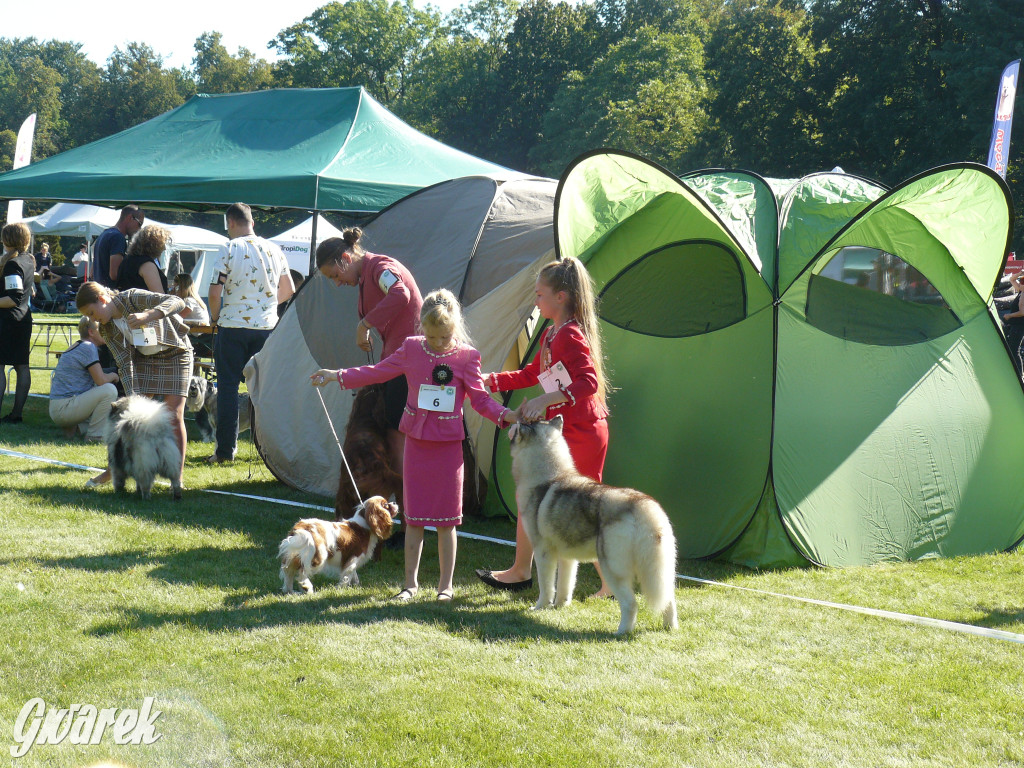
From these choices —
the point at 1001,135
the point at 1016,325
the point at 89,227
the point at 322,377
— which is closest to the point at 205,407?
the point at 322,377

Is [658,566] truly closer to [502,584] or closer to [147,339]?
[502,584]

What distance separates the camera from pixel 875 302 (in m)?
5.70

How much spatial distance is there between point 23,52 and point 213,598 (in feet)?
320

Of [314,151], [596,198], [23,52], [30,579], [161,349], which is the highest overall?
[23,52]

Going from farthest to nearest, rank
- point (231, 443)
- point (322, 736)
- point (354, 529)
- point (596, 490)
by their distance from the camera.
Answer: point (231, 443)
point (354, 529)
point (596, 490)
point (322, 736)

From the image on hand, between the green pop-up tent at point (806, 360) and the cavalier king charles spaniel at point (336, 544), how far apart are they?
127 centimetres

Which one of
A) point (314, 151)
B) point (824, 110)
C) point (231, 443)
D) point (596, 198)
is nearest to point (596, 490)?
point (596, 198)

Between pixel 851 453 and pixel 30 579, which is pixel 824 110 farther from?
pixel 30 579

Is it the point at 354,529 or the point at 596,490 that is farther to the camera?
the point at 354,529

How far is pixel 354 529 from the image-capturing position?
196 inches

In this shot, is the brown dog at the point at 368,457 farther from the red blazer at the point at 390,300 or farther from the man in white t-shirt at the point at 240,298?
the man in white t-shirt at the point at 240,298

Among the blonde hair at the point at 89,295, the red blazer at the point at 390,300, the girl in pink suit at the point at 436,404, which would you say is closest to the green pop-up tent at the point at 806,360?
the red blazer at the point at 390,300

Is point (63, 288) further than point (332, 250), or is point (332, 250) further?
point (63, 288)

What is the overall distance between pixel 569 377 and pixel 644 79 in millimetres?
41546
